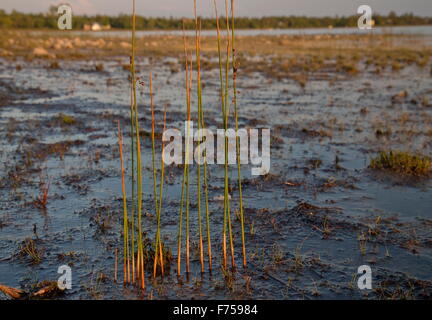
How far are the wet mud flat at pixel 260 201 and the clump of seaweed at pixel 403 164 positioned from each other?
0.17 metres

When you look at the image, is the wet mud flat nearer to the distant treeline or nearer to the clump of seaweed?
the clump of seaweed

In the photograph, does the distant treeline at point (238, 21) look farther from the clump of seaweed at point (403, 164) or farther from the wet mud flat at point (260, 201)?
the clump of seaweed at point (403, 164)

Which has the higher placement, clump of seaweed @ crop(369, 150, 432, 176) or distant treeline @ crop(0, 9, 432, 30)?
distant treeline @ crop(0, 9, 432, 30)

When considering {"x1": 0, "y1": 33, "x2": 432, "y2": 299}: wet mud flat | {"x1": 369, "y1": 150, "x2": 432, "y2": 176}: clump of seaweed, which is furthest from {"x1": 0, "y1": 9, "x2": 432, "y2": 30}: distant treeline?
{"x1": 369, "y1": 150, "x2": 432, "y2": 176}: clump of seaweed

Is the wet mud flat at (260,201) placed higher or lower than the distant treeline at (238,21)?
lower

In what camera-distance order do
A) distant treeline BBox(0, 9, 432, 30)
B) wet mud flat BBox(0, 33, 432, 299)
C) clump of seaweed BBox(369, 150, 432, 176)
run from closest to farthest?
wet mud flat BBox(0, 33, 432, 299) < clump of seaweed BBox(369, 150, 432, 176) < distant treeline BBox(0, 9, 432, 30)

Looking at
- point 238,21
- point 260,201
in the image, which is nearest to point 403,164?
point 260,201

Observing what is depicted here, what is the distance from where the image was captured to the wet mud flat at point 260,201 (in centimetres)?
386

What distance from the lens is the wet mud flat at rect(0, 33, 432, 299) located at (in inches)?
152

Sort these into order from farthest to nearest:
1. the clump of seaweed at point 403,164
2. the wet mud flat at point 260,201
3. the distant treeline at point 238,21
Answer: the distant treeline at point 238,21, the clump of seaweed at point 403,164, the wet mud flat at point 260,201

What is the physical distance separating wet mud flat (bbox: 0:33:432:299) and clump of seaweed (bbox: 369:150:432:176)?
167 millimetres

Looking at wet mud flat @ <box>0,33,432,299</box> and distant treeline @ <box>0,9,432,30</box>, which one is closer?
wet mud flat @ <box>0,33,432,299</box>

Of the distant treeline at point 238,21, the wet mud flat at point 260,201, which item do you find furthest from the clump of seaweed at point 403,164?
the distant treeline at point 238,21

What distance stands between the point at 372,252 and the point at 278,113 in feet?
24.6
